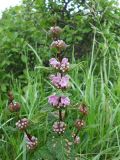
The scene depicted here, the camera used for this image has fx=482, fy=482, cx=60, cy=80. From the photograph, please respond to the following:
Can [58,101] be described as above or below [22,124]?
above

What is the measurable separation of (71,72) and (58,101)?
122 centimetres

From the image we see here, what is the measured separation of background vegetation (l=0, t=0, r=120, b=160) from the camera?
2854 millimetres

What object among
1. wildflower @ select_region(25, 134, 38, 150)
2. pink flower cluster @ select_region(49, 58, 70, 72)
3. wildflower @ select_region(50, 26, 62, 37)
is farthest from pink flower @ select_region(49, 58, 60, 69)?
wildflower @ select_region(25, 134, 38, 150)

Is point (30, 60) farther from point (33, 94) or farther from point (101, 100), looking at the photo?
point (101, 100)

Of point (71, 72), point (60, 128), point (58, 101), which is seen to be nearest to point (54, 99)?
point (58, 101)

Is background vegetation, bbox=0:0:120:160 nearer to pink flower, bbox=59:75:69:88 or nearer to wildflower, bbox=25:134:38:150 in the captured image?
wildflower, bbox=25:134:38:150

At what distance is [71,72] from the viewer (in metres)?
3.49

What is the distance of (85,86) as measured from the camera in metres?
3.40

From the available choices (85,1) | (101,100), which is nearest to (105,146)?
(101,100)

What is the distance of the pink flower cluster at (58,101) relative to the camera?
89.4 inches

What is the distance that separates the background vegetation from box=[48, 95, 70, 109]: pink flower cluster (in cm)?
13

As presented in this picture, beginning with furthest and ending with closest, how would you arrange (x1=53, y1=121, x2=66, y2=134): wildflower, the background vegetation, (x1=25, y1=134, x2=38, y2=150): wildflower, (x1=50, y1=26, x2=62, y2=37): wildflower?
1. the background vegetation
2. (x1=25, y1=134, x2=38, y2=150): wildflower
3. (x1=53, y1=121, x2=66, y2=134): wildflower
4. (x1=50, y1=26, x2=62, y2=37): wildflower

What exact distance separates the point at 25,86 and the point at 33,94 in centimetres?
42

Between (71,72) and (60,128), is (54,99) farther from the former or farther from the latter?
(71,72)
